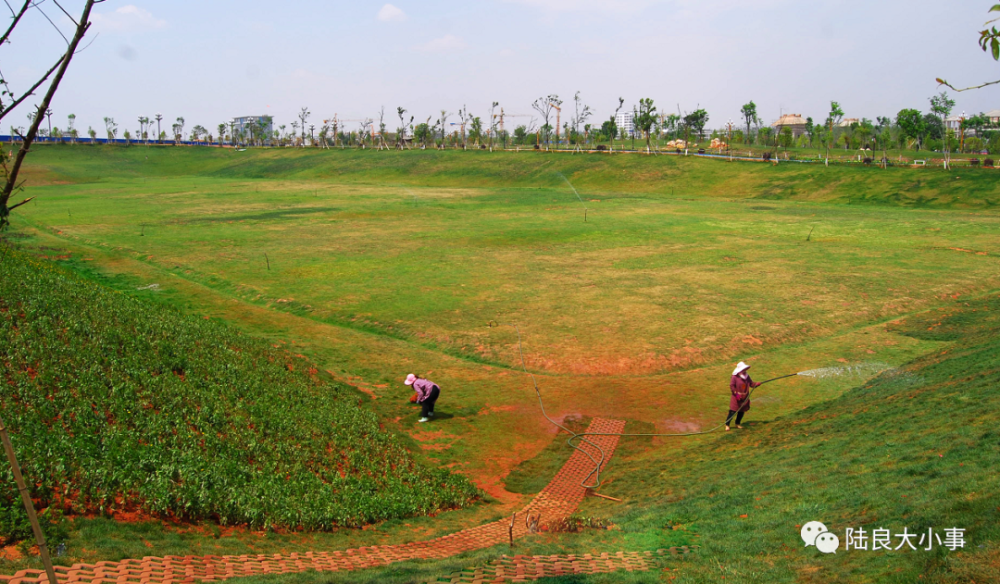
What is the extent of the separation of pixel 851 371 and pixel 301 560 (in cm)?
1725

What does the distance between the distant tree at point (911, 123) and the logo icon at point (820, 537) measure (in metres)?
109

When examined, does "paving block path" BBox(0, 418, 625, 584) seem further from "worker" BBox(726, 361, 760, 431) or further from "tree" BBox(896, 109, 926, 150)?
"tree" BBox(896, 109, 926, 150)

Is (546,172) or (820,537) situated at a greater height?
(546,172)

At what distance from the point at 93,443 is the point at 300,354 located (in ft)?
36.5

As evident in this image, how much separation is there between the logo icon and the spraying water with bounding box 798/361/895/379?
1167 centimetres

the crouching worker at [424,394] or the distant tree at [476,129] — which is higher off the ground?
the distant tree at [476,129]

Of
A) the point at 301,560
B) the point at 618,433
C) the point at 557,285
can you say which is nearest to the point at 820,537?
the point at 301,560

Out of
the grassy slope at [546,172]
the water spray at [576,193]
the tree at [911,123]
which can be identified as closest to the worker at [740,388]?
the water spray at [576,193]

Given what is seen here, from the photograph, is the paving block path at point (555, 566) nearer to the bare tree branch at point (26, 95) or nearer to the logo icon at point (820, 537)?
the logo icon at point (820, 537)

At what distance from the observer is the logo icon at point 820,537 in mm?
8203

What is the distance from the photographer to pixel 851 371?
20.2 metres

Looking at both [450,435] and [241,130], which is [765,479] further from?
[241,130]

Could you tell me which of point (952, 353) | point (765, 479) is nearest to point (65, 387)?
point (765, 479)

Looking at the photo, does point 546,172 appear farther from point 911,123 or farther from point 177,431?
point 177,431
